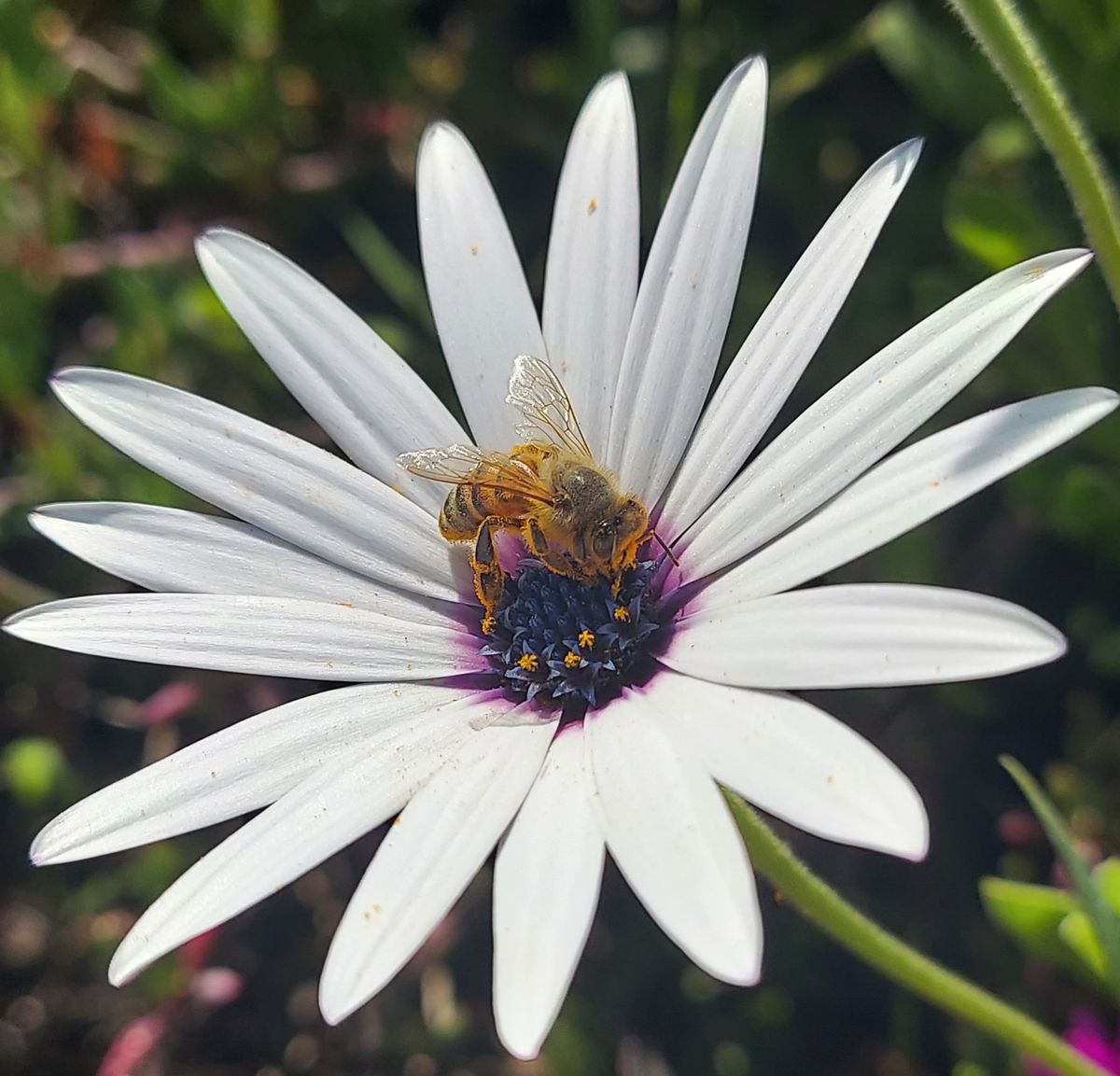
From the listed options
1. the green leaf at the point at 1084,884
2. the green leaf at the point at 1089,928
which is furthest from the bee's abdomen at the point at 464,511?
the green leaf at the point at 1089,928

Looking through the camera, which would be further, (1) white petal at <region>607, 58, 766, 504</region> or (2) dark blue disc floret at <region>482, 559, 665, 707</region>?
(2) dark blue disc floret at <region>482, 559, 665, 707</region>

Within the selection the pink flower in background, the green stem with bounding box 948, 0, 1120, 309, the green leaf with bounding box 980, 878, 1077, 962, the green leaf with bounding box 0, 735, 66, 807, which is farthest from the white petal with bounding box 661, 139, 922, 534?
the green leaf with bounding box 0, 735, 66, 807

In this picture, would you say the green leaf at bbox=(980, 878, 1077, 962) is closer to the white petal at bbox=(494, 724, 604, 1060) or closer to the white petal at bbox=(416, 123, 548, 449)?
the white petal at bbox=(494, 724, 604, 1060)

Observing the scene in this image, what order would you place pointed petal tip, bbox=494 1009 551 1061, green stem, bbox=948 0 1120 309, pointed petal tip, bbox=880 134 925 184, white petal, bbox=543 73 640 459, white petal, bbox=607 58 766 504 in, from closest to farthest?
pointed petal tip, bbox=494 1009 551 1061, green stem, bbox=948 0 1120 309, pointed petal tip, bbox=880 134 925 184, white petal, bbox=607 58 766 504, white petal, bbox=543 73 640 459

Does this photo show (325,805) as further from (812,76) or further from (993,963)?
(812,76)

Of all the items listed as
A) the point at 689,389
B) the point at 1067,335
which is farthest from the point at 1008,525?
the point at 689,389

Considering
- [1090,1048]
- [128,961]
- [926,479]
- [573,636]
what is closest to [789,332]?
[926,479]

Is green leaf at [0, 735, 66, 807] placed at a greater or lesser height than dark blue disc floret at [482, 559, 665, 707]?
greater

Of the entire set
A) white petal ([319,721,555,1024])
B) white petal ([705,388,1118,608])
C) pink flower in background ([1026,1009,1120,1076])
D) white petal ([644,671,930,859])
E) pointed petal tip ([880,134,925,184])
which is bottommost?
pink flower in background ([1026,1009,1120,1076])
